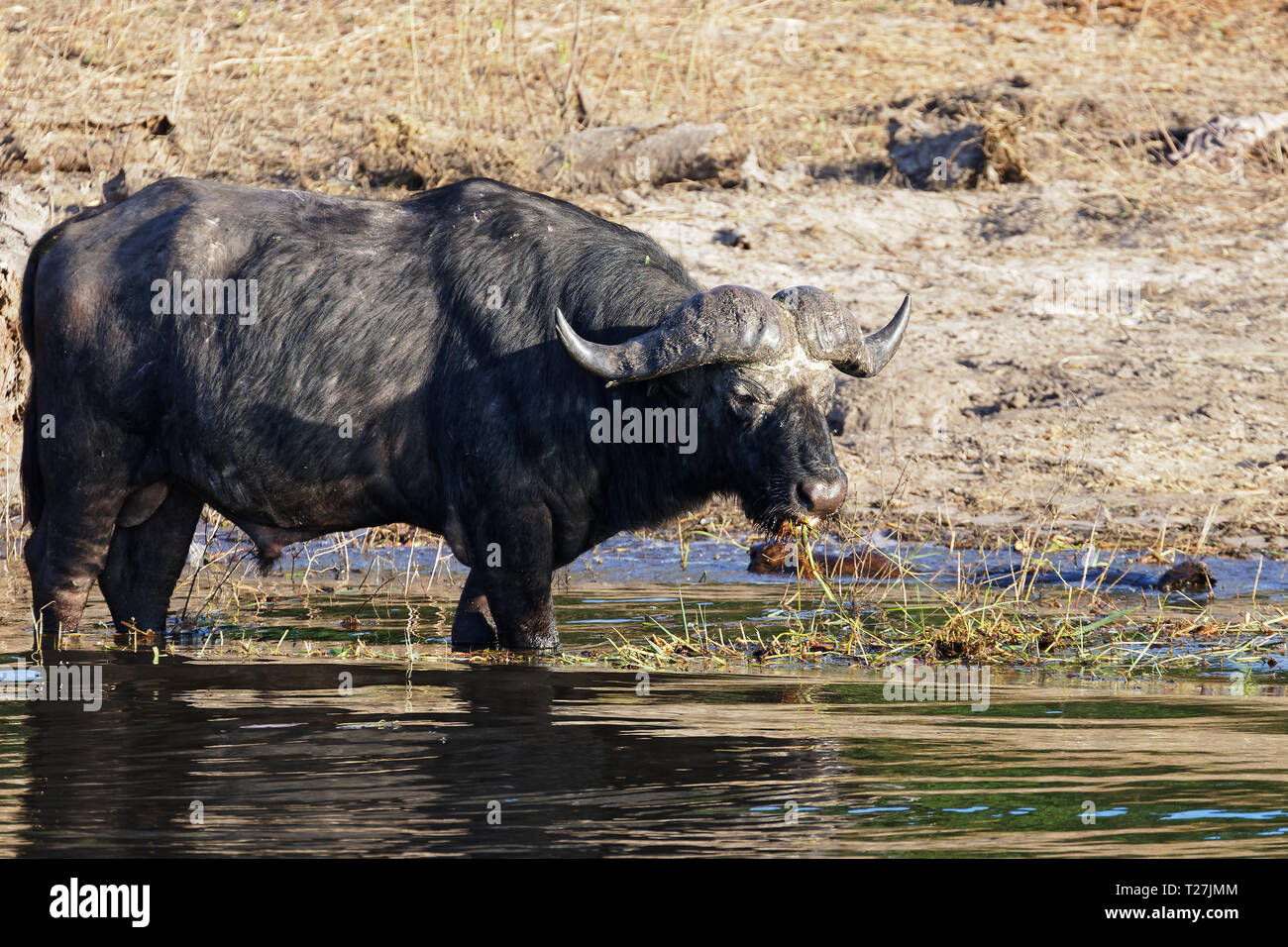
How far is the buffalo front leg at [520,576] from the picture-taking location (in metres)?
7.75

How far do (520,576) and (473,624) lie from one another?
55 cm

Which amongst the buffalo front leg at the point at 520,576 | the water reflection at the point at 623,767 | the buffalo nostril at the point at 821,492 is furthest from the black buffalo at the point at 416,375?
the water reflection at the point at 623,767

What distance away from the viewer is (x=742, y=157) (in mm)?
14664

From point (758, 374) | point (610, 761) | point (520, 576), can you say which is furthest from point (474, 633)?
point (610, 761)

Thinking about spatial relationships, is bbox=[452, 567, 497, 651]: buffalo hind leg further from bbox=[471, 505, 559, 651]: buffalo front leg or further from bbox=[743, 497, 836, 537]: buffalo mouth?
bbox=[743, 497, 836, 537]: buffalo mouth

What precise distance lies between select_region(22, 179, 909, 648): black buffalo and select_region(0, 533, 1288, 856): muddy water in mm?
648

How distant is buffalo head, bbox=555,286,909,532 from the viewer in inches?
289

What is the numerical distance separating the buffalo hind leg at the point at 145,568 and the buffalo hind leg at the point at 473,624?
143cm

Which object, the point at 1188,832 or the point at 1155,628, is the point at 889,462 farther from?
the point at 1188,832

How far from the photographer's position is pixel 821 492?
720 centimetres

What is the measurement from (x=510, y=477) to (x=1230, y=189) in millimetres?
8871

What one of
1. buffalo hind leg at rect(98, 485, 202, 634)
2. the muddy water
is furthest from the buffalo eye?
buffalo hind leg at rect(98, 485, 202, 634)

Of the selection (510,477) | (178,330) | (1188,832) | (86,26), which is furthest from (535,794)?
(86,26)

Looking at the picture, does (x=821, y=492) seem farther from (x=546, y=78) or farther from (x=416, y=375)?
(x=546, y=78)
